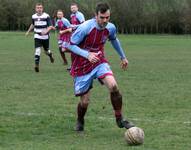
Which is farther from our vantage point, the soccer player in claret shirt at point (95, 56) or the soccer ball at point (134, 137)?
the soccer player in claret shirt at point (95, 56)

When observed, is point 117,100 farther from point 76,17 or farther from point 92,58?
point 76,17

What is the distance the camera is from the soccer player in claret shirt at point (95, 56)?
8.41 m

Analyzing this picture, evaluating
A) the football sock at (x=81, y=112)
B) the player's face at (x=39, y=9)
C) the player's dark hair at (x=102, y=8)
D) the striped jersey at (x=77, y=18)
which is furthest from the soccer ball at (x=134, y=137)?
the player's face at (x=39, y=9)

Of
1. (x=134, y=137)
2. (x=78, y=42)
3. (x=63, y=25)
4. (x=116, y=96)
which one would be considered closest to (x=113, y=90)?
(x=116, y=96)

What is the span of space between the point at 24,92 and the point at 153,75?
594 cm

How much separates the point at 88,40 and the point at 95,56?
481 millimetres

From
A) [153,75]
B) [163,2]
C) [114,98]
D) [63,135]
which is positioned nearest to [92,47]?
[114,98]

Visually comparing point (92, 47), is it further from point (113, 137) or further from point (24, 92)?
point (24, 92)

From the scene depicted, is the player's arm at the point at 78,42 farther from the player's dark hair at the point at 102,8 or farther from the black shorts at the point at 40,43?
the black shorts at the point at 40,43

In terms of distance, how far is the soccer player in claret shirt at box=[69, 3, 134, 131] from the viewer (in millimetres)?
8406

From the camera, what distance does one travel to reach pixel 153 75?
60.7ft

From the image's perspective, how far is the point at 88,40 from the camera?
28.4 ft

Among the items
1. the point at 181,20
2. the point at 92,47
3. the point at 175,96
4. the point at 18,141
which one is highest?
the point at 92,47

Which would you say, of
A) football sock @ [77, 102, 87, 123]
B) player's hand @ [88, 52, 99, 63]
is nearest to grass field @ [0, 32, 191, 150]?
football sock @ [77, 102, 87, 123]
